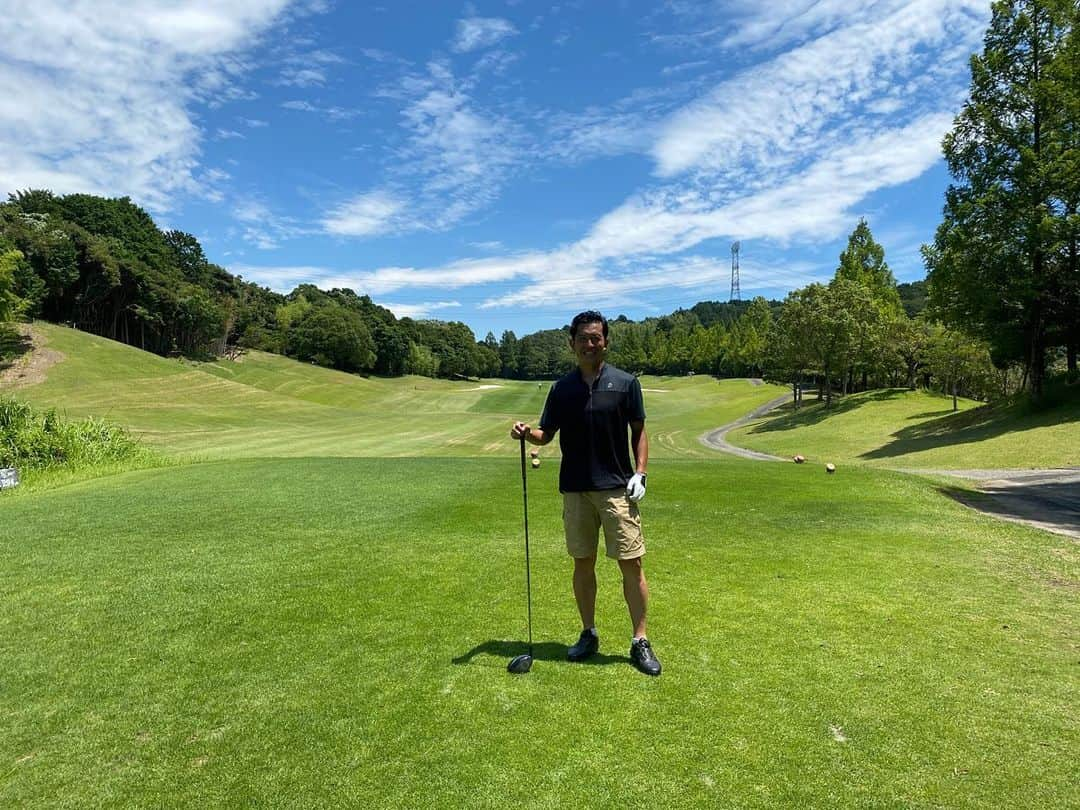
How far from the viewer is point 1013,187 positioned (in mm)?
27812

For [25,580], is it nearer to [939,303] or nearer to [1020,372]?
[939,303]

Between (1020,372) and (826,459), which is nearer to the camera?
(826,459)

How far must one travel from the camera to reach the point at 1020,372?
60219 millimetres

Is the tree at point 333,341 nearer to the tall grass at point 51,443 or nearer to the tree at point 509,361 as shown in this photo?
the tree at point 509,361

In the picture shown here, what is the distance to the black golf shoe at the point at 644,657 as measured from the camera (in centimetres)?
450

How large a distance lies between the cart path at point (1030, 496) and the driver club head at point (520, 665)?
32.9 ft

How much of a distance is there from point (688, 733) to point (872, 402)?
50.4 m

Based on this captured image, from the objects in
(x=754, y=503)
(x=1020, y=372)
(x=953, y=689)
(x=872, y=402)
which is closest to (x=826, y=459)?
(x=872, y=402)

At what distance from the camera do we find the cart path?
11.2m

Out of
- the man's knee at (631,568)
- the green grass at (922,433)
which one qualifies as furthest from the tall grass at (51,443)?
the green grass at (922,433)

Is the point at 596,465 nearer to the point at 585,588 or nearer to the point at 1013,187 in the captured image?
the point at 585,588

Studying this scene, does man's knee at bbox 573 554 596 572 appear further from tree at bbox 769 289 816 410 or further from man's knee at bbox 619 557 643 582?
tree at bbox 769 289 816 410

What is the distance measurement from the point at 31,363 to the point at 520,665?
6439 centimetres

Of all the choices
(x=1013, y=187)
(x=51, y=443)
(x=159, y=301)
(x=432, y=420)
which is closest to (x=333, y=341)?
(x=159, y=301)
